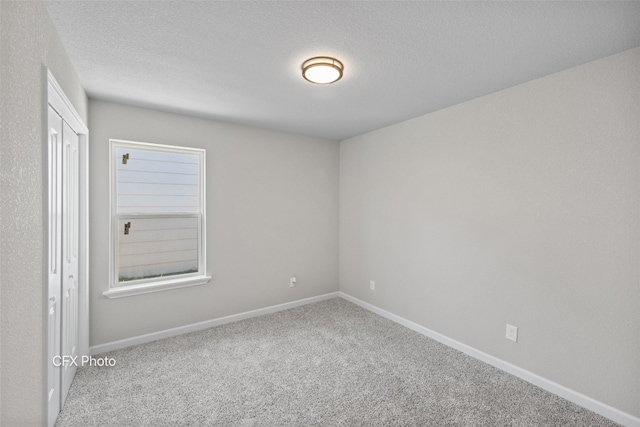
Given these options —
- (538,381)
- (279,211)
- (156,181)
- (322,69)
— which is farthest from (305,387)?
(156,181)

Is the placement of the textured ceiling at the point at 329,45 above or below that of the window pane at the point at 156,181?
above

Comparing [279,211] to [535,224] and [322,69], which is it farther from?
[535,224]

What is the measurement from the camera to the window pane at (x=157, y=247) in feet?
9.98

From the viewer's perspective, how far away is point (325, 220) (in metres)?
4.43

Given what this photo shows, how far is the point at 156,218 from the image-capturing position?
10.5ft

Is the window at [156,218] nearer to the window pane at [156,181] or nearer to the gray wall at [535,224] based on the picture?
the window pane at [156,181]

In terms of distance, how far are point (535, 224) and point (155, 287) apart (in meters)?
3.59

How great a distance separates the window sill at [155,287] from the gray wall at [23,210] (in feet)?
4.99

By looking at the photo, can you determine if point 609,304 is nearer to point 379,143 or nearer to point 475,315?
point 475,315

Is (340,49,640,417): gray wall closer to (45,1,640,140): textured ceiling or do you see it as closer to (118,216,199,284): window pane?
(45,1,640,140): textured ceiling

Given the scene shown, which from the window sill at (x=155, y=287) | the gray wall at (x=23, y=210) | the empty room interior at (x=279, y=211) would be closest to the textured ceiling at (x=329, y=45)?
the empty room interior at (x=279, y=211)

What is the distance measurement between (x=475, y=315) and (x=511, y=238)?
82 centimetres

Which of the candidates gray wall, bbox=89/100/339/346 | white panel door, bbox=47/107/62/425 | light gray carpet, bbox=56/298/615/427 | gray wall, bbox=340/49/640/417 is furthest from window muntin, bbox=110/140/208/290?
gray wall, bbox=340/49/640/417

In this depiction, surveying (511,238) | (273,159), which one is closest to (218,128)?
(273,159)
